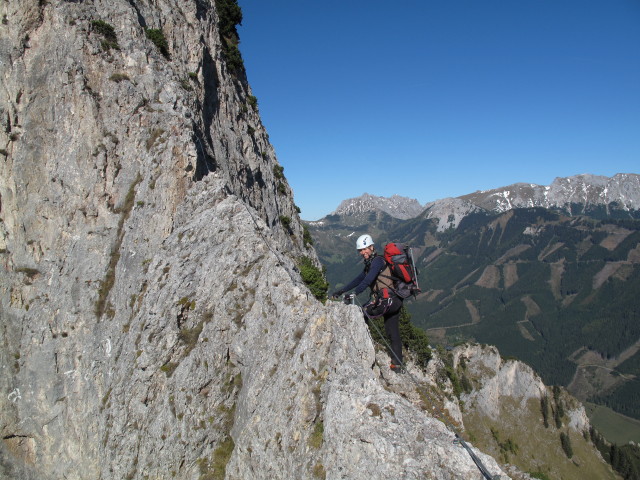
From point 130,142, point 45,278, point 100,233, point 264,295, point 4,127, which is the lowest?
point 264,295

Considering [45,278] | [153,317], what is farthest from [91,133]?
[153,317]

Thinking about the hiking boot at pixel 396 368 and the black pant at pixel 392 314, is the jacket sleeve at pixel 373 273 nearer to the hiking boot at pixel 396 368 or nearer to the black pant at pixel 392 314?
the black pant at pixel 392 314

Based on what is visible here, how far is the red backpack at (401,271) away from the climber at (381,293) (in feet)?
0.88

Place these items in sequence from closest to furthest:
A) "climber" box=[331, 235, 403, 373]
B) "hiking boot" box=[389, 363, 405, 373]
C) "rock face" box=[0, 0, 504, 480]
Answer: "rock face" box=[0, 0, 504, 480]
"climber" box=[331, 235, 403, 373]
"hiking boot" box=[389, 363, 405, 373]

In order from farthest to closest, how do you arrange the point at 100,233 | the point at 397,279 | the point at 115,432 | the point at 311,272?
the point at 311,272 < the point at 100,233 < the point at 115,432 < the point at 397,279

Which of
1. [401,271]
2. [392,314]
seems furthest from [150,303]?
[401,271]

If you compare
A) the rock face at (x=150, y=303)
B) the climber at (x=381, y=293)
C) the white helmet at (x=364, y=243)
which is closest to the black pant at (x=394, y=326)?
the climber at (x=381, y=293)

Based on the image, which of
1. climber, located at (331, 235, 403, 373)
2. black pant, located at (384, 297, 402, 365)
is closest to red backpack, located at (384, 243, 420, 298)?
climber, located at (331, 235, 403, 373)

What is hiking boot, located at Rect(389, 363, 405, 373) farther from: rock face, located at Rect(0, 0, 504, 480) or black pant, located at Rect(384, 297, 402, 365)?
rock face, located at Rect(0, 0, 504, 480)

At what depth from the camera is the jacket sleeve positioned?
14.5 meters

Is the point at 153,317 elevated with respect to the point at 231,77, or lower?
lower

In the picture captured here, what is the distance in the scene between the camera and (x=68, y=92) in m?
27.3

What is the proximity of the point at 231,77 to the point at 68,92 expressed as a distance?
20321 mm

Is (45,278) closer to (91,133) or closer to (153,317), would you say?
(91,133)
